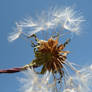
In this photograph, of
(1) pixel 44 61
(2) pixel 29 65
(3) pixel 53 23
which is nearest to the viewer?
(2) pixel 29 65

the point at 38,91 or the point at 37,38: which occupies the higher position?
the point at 37,38

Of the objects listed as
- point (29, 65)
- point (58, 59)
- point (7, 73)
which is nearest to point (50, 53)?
point (58, 59)

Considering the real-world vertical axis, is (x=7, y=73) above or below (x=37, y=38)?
below

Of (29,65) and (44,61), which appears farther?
A: (44,61)

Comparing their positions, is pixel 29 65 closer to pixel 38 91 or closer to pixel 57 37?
pixel 38 91

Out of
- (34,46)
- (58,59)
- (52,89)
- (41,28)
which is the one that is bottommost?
(52,89)

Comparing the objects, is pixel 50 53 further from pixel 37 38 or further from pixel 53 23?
pixel 53 23

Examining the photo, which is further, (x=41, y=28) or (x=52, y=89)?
(x=41, y=28)

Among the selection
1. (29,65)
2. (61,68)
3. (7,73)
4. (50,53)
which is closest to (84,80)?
(61,68)

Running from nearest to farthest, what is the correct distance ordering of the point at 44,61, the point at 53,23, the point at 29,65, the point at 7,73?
the point at 7,73, the point at 29,65, the point at 44,61, the point at 53,23
